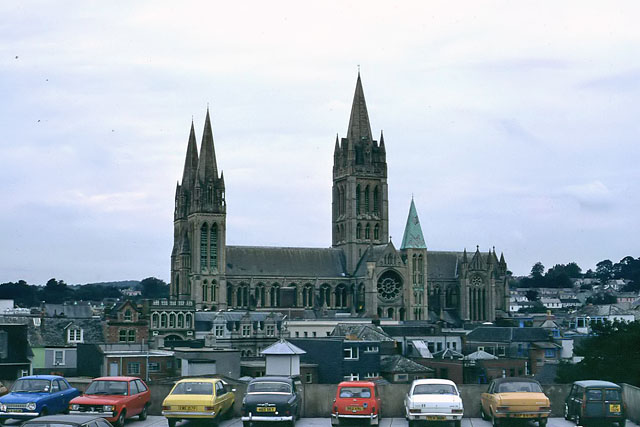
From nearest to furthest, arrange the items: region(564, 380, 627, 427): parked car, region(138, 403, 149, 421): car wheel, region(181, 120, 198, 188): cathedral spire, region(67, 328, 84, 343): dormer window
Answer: region(564, 380, 627, 427): parked car → region(138, 403, 149, 421): car wheel → region(67, 328, 84, 343): dormer window → region(181, 120, 198, 188): cathedral spire

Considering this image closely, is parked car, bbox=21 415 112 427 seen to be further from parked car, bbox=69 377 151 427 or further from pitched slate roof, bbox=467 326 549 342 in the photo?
pitched slate roof, bbox=467 326 549 342

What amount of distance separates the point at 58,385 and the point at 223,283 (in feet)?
411

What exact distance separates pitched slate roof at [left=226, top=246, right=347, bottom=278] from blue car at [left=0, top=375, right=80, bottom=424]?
12871cm

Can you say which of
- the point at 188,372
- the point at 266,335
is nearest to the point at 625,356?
the point at 188,372

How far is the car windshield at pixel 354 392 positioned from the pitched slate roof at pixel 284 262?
430 feet

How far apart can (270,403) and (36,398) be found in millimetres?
7411

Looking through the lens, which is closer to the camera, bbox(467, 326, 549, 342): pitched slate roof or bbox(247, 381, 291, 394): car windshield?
bbox(247, 381, 291, 394): car windshield

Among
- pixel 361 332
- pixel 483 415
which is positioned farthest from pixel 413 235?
pixel 483 415

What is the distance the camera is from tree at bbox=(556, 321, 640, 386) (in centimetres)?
7831

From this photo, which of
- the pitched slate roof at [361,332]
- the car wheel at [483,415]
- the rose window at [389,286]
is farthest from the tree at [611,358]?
the rose window at [389,286]

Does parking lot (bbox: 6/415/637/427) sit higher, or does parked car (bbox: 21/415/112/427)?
parked car (bbox: 21/415/112/427)

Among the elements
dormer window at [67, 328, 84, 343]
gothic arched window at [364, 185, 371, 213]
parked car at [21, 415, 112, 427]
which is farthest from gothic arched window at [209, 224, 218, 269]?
parked car at [21, 415, 112, 427]

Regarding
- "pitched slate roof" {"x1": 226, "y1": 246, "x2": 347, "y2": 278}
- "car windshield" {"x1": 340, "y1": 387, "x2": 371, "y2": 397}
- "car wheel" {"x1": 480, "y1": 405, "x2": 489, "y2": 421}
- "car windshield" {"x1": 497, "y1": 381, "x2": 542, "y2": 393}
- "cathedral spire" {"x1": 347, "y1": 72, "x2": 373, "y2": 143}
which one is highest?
"cathedral spire" {"x1": 347, "y1": 72, "x2": 373, "y2": 143}

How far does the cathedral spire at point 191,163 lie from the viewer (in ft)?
543
